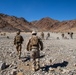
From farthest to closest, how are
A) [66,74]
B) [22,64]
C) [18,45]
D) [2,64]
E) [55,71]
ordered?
[18,45], [22,64], [2,64], [55,71], [66,74]

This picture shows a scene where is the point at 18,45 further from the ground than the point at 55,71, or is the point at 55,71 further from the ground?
the point at 18,45

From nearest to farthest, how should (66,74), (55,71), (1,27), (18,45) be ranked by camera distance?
(66,74), (55,71), (18,45), (1,27)

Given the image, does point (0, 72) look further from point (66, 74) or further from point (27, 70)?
point (66, 74)

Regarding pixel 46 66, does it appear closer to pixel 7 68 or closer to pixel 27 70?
pixel 27 70

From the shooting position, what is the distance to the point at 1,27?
464 feet

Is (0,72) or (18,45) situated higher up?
(18,45)

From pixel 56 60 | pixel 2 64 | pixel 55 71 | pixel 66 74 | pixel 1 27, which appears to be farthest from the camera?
pixel 1 27

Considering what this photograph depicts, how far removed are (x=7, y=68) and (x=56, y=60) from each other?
328 centimetres

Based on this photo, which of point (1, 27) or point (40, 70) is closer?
point (40, 70)

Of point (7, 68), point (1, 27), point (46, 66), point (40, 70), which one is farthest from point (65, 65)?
point (1, 27)

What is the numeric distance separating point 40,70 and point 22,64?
212 centimetres

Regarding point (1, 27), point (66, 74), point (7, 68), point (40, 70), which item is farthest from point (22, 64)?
point (1, 27)

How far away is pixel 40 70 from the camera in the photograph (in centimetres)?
1070

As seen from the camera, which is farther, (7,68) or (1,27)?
(1,27)
